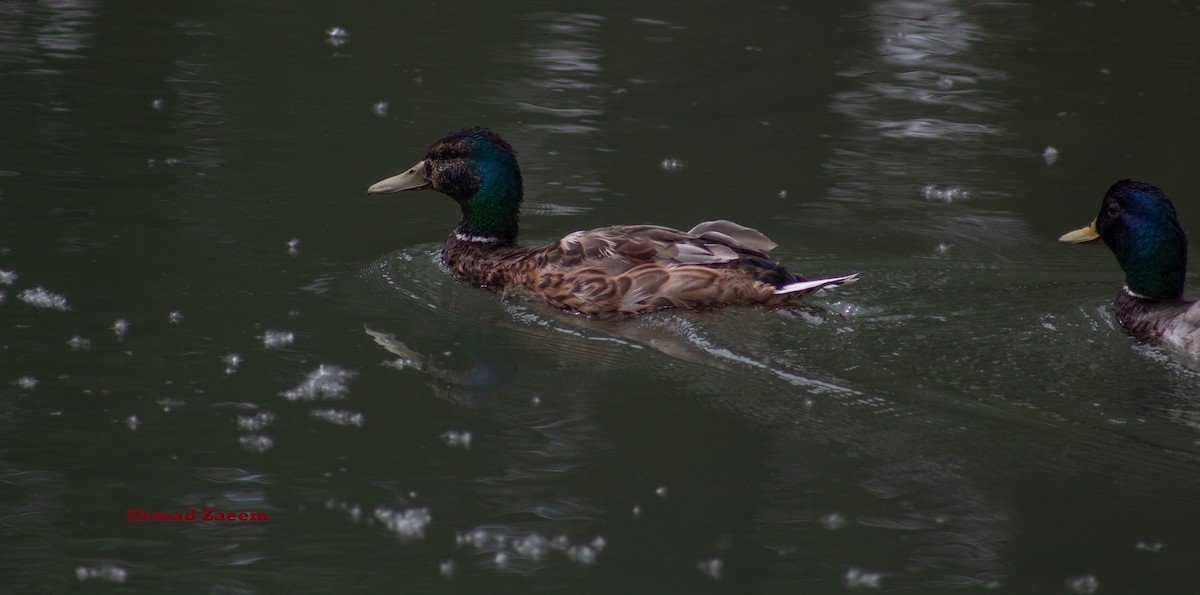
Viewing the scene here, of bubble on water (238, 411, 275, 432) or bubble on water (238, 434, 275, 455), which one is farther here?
bubble on water (238, 411, 275, 432)

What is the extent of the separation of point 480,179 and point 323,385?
90.3 inches

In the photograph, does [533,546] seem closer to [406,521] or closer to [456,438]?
[406,521]

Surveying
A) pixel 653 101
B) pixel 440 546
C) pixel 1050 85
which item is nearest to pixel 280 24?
pixel 653 101

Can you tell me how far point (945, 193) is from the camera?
8.54m

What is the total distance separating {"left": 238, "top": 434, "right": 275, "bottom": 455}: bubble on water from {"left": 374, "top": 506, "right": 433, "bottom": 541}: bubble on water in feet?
2.08

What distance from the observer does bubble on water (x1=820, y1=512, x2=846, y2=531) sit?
14.3 ft

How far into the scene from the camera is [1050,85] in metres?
11.3

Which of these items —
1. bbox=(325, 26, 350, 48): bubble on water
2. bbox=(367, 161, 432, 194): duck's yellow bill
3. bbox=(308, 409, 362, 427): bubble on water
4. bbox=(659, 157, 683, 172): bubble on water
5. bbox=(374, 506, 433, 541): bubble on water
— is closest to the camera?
bbox=(374, 506, 433, 541): bubble on water

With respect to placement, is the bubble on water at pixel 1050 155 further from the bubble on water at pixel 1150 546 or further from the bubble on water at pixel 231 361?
the bubble on water at pixel 231 361

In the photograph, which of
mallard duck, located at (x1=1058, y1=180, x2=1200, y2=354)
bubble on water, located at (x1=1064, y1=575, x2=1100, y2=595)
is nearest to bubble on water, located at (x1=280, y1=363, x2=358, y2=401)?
bubble on water, located at (x1=1064, y1=575, x2=1100, y2=595)

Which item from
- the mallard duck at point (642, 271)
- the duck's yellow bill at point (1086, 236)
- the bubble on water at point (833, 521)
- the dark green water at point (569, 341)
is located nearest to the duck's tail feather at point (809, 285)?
the mallard duck at point (642, 271)

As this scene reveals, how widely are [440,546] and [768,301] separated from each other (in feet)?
9.40

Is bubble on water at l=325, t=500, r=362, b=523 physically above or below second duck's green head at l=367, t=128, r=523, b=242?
below

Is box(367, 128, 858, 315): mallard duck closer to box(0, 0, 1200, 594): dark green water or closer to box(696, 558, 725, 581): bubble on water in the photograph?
box(0, 0, 1200, 594): dark green water
